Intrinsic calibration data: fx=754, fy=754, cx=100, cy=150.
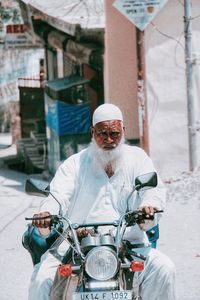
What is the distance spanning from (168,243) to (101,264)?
462 cm

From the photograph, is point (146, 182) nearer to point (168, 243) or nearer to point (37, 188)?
point (37, 188)

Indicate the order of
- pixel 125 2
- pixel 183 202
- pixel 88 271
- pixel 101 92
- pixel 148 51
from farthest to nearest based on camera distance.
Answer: pixel 101 92, pixel 148 51, pixel 125 2, pixel 183 202, pixel 88 271

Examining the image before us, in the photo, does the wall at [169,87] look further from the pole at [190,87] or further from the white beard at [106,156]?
the white beard at [106,156]

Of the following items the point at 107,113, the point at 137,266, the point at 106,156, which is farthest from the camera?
the point at 106,156

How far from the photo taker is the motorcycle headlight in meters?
3.56

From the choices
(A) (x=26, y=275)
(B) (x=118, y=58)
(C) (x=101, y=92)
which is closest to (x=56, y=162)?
(C) (x=101, y=92)

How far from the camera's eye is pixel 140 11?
37.1 ft

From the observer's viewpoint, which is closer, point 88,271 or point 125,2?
point 88,271

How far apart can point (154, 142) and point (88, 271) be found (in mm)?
9207

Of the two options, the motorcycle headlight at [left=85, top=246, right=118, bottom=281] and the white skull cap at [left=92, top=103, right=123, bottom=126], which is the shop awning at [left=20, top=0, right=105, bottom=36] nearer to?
the white skull cap at [left=92, top=103, right=123, bottom=126]

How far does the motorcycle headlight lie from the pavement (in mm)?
2592

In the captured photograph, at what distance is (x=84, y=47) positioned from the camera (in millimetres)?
15016

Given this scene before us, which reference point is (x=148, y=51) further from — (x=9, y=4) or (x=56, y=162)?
(x=9, y=4)

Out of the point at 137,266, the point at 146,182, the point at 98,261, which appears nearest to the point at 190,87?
the point at 146,182
